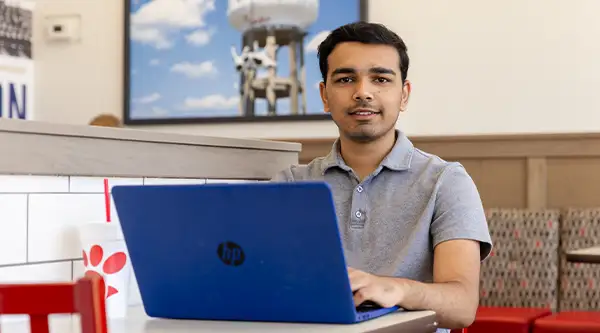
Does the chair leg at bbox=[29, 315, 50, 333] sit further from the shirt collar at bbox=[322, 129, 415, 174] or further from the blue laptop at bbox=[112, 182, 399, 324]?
the shirt collar at bbox=[322, 129, 415, 174]

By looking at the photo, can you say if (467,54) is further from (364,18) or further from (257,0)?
(257,0)

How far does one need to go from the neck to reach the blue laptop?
50 centimetres

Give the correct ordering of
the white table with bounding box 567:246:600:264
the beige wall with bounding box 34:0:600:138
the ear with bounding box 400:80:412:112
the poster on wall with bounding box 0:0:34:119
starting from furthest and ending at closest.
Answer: the poster on wall with bounding box 0:0:34:119 < the beige wall with bounding box 34:0:600:138 < the white table with bounding box 567:246:600:264 < the ear with bounding box 400:80:412:112

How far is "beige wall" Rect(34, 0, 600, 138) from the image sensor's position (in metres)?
3.70

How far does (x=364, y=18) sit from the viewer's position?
4039 millimetres

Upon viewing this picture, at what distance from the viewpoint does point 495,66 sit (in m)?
3.83

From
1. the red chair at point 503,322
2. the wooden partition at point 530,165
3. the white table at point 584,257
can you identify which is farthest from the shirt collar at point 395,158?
the wooden partition at point 530,165

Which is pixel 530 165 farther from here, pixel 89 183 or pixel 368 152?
pixel 89 183

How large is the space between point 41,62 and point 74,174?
3155 mm

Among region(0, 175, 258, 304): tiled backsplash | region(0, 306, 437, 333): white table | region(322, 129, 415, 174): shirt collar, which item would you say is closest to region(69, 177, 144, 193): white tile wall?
region(0, 175, 258, 304): tiled backsplash

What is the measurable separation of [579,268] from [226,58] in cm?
174

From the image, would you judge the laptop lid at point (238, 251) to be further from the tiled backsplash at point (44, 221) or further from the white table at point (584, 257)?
the white table at point (584, 257)

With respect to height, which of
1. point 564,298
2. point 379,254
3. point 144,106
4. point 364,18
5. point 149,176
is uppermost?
point 364,18

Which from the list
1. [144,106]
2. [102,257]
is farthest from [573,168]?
[102,257]
